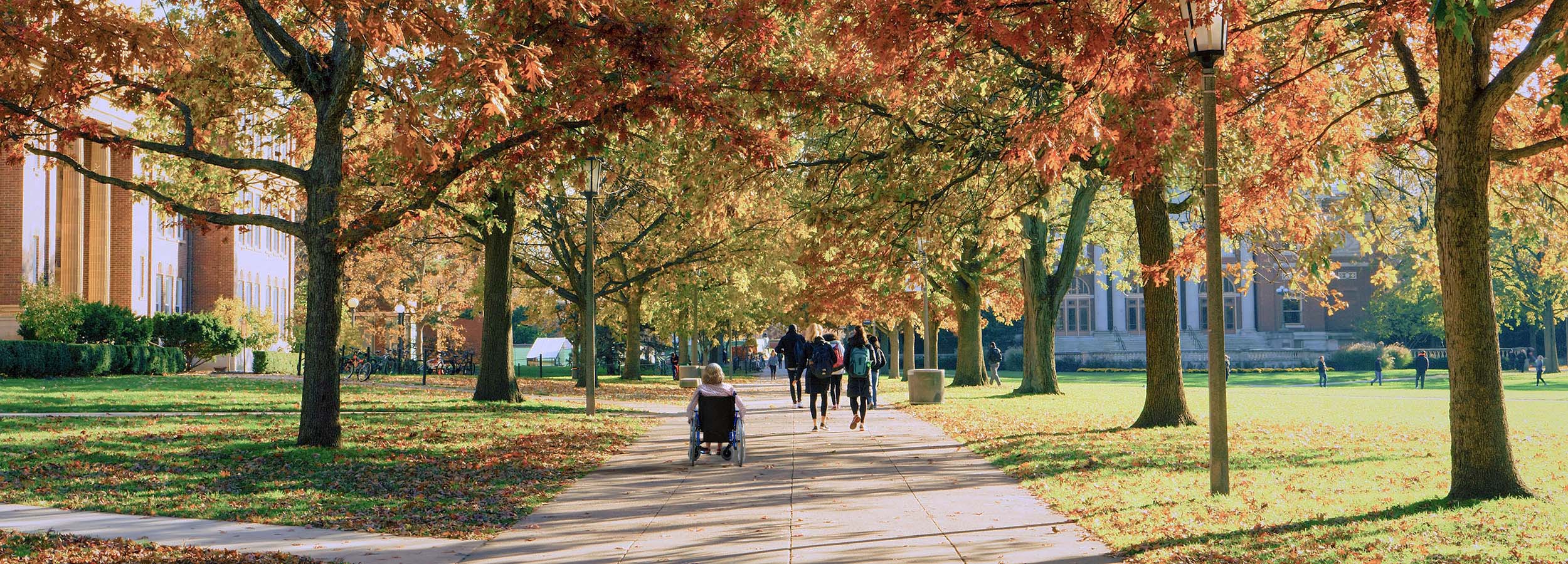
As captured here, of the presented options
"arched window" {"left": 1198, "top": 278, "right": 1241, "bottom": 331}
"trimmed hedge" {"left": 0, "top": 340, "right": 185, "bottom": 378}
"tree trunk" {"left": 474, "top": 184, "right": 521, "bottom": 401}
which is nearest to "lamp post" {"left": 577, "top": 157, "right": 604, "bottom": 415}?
"tree trunk" {"left": 474, "top": 184, "right": 521, "bottom": 401}

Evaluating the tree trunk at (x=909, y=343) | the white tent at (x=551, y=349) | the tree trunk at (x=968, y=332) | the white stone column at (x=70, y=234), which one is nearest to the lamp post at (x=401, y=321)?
the white stone column at (x=70, y=234)

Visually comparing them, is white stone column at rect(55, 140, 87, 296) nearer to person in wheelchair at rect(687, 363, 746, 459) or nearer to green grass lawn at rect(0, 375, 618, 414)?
green grass lawn at rect(0, 375, 618, 414)

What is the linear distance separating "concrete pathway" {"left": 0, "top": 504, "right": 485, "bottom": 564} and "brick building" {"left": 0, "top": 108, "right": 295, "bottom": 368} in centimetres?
2248

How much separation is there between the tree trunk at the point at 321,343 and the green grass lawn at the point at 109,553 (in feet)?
20.2

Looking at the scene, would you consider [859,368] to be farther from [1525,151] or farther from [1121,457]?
[1525,151]

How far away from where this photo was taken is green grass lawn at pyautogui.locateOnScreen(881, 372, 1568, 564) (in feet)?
27.2

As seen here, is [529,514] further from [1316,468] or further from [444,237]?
[444,237]

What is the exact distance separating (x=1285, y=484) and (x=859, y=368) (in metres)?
8.22

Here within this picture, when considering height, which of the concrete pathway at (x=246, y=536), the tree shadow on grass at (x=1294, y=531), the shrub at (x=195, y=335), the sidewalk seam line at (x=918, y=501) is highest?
the shrub at (x=195, y=335)

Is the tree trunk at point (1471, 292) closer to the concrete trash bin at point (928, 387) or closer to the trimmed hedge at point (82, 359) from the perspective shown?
the concrete trash bin at point (928, 387)

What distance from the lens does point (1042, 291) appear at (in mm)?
35219

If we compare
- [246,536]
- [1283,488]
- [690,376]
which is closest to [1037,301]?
[690,376]

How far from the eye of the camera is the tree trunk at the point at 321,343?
47.5 feet

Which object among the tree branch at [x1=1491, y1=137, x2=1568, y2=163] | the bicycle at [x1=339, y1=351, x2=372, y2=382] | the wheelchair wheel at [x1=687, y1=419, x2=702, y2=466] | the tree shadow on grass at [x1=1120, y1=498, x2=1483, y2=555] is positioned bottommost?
the tree shadow on grass at [x1=1120, y1=498, x2=1483, y2=555]
